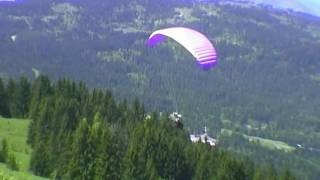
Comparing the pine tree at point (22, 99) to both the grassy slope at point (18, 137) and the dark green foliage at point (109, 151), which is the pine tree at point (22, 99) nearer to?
the dark green foliage at point (109, 151)

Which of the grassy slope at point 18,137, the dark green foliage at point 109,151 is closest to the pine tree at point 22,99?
the dark green foliage at point 109,151

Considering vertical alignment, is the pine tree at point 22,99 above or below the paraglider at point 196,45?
below

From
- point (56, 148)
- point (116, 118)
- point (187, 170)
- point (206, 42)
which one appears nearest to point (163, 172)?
point (187, 170)

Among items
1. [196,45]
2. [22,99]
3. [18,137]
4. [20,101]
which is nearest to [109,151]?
[196,45]

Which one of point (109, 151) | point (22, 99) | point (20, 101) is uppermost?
point (109, 151)

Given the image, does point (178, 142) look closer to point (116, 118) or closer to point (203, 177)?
point (203, 177)

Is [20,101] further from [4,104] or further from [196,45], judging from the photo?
[196,45]

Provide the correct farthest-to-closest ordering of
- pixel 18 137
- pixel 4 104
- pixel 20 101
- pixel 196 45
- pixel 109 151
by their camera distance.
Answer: pixel 20 101
pixel 4 104
pixel 18 137
pixel 109 151
pixel 196 45

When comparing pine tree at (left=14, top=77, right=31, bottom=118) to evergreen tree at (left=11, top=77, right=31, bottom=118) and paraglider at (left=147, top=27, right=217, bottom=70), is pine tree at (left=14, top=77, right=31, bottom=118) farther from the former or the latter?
paraglider at (left=147, top=27, right=217, bottom=70)

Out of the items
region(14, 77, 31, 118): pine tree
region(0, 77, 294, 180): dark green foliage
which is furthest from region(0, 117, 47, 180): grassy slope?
region(14, 77, 31, 118): pine tree

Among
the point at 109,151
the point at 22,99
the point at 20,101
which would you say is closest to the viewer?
the point at 109,151

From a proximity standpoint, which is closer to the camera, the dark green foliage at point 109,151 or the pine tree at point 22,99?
the dark green foliage at point 109,151
